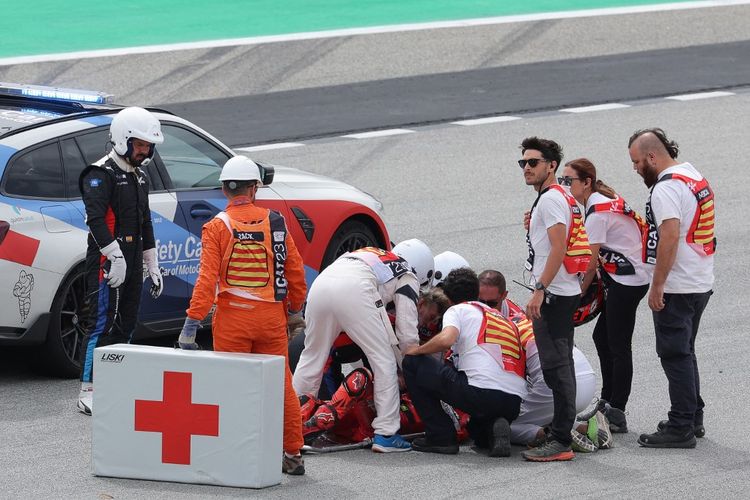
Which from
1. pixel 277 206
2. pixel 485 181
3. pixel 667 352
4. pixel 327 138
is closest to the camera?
pixel 667 352

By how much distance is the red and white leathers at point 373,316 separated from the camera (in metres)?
8.29

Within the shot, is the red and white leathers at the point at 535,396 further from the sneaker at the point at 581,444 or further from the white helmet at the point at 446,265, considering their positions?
the white helmet at the point at 446,265

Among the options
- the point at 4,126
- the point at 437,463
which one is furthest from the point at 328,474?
the point at 4,126

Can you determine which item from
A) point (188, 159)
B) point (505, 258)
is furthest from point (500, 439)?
point (505, 258)

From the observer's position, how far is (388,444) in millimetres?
8266

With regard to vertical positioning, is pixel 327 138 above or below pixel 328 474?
above

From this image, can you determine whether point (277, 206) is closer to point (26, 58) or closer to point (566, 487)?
point (566, 487)

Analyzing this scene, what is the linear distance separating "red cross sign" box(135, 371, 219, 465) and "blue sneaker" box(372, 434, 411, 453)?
1.18 meters

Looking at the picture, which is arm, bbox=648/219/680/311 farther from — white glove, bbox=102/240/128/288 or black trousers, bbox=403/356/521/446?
white glove, bbox=102/240/128/288

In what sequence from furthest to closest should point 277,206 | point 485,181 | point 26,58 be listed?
1. point 26,58
2. point 485,181
3. point 277,206

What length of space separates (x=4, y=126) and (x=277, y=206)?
210 cm

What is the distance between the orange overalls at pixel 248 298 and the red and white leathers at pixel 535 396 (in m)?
1.41

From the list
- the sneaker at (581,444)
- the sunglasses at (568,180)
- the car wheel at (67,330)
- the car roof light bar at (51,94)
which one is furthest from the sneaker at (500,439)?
the car roof light bar at (51,94)

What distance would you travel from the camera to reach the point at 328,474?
→ 780 cm
